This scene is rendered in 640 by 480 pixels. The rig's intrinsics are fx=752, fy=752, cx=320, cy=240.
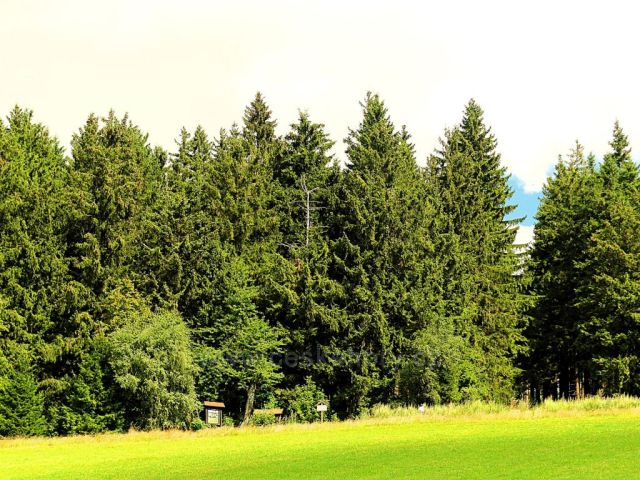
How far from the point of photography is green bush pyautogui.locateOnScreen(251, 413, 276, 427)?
49.7 m

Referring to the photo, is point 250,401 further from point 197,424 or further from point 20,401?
point 20,401

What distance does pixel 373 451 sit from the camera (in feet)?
94.1

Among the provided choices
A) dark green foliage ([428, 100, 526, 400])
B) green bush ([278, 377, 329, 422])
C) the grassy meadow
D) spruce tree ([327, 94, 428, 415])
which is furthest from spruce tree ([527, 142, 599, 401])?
green bush ([278, 377, 329, 422])

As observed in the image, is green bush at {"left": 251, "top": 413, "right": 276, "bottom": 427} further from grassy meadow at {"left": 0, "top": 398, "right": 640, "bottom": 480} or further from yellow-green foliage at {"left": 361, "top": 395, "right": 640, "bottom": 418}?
grassy meadow at {"left": 0, "top": 398, "right": 640, "bottom": 480}

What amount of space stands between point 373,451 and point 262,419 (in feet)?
73.1

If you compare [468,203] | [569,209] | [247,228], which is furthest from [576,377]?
[247,228]

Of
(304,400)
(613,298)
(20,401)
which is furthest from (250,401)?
(613,298)

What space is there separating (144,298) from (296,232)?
14103mm

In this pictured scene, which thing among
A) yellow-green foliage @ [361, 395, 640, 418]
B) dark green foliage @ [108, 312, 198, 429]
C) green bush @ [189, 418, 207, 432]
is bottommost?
green bush @ [189, 418, 207, 432]

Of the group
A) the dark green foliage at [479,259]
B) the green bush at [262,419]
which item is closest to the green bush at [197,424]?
the green bush at [262,419]

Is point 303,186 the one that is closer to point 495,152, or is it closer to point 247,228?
point 247,228

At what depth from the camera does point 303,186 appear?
193 feet

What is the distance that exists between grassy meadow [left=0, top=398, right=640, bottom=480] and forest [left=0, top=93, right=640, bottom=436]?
17.7ft

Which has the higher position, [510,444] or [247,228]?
[247,228]
